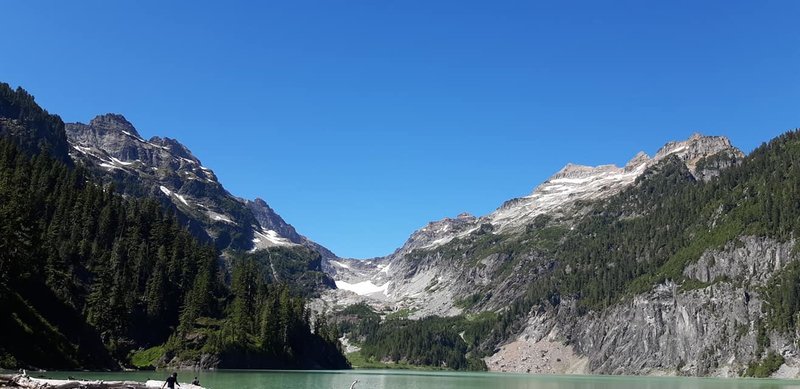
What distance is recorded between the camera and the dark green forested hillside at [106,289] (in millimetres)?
95500

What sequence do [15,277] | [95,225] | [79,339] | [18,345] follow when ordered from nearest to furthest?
[18,345]
[15,277]
[79,339]
[95,225]

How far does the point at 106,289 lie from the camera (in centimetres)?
13388

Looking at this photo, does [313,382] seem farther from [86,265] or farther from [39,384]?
[39,384]

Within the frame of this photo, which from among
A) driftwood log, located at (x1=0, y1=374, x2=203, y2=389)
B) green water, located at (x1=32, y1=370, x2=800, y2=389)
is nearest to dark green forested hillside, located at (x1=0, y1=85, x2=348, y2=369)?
green water, located at (x1=32, y1=370, x2=800, y2=389)

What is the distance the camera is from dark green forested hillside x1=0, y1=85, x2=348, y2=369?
313 ft

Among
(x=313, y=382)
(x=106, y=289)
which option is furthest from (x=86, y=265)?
(x=313, y=382)

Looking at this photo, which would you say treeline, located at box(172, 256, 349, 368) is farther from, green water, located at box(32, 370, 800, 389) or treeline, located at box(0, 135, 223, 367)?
green water, located at box(32, 370, 800, 389)

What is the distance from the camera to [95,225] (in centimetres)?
16312

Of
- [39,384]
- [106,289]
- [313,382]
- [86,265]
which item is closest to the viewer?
[39,384]

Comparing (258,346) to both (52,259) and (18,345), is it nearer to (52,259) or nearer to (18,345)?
(52,259)

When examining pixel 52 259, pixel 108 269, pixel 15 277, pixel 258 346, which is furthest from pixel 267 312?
pixel 15 277

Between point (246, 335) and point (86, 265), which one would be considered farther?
point (246, 335)

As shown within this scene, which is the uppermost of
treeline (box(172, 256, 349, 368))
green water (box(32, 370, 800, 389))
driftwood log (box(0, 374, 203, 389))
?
treeline (box(172, 256, 349, 368))

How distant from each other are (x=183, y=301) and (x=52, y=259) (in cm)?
4459
